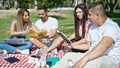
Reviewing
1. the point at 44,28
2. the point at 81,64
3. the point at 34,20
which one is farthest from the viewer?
the point at 34,20

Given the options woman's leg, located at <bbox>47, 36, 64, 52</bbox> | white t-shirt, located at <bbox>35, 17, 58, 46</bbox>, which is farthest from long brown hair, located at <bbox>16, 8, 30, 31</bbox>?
woman's leg, located at <bbox>47, 36, 64, 52</bbox>

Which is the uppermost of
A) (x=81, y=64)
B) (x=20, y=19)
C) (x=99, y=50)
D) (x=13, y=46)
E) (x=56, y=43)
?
(x=99, y=50)

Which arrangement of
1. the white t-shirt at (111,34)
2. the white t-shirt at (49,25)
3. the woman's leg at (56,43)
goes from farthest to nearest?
the white t-shirt at (49,25), the woman's leg at (56,43), the white t-shirt at (111,34)

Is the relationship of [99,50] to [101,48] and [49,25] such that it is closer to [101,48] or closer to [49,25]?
[101,48]

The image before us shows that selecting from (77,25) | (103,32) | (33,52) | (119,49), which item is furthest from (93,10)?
(33,52)

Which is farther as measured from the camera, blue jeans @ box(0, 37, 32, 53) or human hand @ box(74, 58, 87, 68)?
blue jeans @ box(0, 37, 32, 53)

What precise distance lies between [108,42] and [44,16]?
356 cm

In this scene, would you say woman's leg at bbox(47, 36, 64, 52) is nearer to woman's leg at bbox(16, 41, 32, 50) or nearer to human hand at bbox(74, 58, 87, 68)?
woman's leg at bbox(16, 41, 32, 50)

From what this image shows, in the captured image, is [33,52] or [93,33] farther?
[33,52]

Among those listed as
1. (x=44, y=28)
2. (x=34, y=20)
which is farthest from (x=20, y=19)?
(x=34, y=20)

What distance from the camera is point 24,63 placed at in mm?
5883

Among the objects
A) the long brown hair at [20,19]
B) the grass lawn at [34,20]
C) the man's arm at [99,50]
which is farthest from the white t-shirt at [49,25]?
the grass lawn at [34,20]

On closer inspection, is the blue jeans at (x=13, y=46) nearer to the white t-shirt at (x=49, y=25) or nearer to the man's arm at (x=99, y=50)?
the white t-shirt at (x=49, y=25)

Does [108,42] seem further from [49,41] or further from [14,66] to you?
[49,41]
